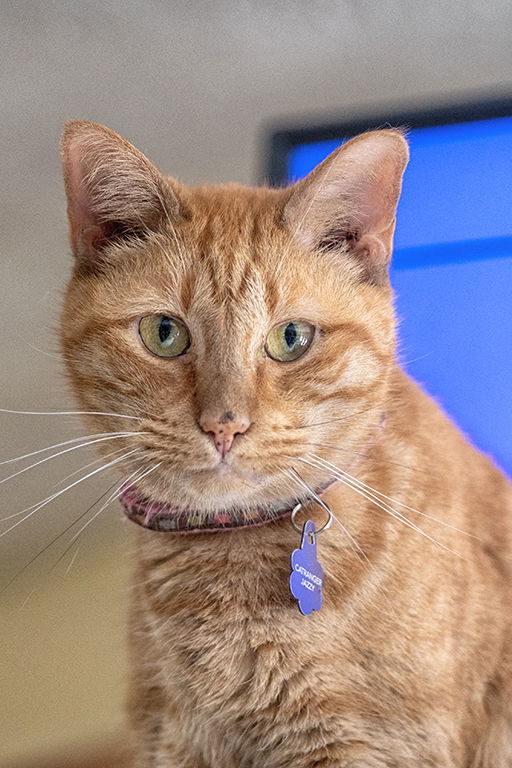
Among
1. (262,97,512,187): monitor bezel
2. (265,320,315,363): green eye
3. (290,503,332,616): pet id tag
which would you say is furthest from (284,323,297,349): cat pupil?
(262,97,512,187): monitor bezel

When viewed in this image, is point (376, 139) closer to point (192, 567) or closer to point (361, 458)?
point (361, 458)

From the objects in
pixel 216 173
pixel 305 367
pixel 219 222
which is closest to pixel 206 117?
pixel 216 173

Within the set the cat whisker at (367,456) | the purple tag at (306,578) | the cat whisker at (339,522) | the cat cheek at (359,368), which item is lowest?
the purple tag at (306,578)

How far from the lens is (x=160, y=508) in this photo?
138cm

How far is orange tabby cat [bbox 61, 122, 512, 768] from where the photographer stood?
123cm

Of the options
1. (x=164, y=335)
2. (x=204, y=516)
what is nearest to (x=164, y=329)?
(x=164, y=335)

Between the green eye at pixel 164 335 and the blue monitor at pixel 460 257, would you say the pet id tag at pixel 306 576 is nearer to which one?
the green eye at pixel 164 335

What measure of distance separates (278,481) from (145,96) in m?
1.31

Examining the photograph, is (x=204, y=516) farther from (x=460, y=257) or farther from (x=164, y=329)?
(x=460, y=257)

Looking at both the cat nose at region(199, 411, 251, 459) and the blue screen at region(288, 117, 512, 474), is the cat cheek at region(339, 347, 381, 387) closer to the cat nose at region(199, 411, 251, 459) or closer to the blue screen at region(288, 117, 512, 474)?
the cat nose at region(199, 411, 251, 459)

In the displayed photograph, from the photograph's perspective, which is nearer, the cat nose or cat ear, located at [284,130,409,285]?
the cat nose

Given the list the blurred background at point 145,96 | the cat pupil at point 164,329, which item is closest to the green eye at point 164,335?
the cat pupil at point 164,329

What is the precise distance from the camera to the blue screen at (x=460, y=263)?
6.59 ft

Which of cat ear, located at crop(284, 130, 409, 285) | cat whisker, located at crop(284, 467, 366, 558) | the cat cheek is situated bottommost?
cat whisker, located at crop(284, 467, 366, 558)
